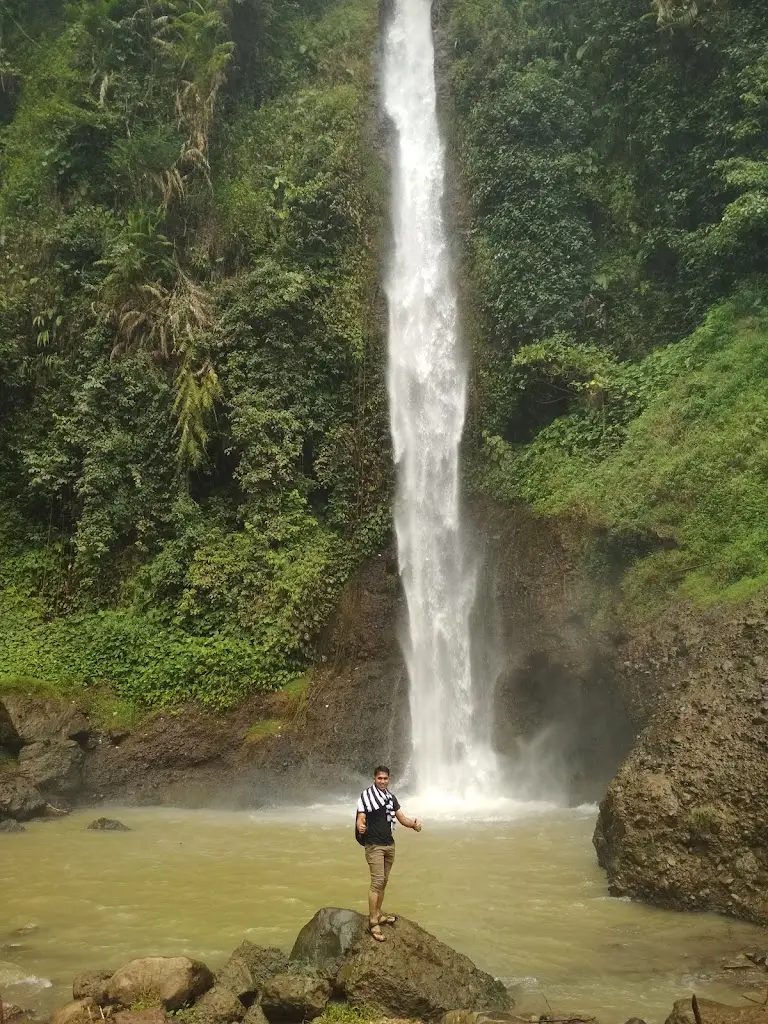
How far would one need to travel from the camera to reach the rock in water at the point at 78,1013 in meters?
5.46

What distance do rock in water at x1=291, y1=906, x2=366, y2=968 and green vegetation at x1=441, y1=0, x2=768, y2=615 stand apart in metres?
7.29

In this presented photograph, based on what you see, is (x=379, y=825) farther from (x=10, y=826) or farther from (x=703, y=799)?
(x=10, y=826)

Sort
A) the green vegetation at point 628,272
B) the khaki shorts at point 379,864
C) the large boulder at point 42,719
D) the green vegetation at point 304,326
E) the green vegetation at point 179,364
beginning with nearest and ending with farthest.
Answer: the khaki shorts at point 379,864 → the green vegetation at point 628,272 → the large boulder at point 42,719 → the green vegetation at point 304,326 → the green vegetation at point 179,364

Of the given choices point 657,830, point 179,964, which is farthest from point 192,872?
point 657,830

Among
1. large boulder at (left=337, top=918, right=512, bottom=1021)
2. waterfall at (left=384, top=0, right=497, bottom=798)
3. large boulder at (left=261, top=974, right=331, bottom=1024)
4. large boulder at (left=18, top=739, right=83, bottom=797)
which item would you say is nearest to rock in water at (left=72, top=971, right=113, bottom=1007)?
large boulder at (left=261, top=974, right=331, bottom=1024)

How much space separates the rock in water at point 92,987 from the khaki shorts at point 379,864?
197 centimetres

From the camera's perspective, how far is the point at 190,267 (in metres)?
19.2

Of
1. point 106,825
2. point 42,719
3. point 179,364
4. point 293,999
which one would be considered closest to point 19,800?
point 106,825

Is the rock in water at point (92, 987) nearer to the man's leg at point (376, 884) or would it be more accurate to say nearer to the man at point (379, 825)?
the man's leg at point (376, 884)

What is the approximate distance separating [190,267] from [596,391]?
30.9 feet

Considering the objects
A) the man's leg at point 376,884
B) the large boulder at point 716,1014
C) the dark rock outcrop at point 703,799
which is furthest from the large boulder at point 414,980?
the dark rock outcrop at point 703,799

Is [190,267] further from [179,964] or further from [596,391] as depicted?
[179,964]

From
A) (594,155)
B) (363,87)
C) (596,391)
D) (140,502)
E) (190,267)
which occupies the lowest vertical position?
(140,502)

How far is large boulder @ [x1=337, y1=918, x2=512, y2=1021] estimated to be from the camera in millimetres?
5742
